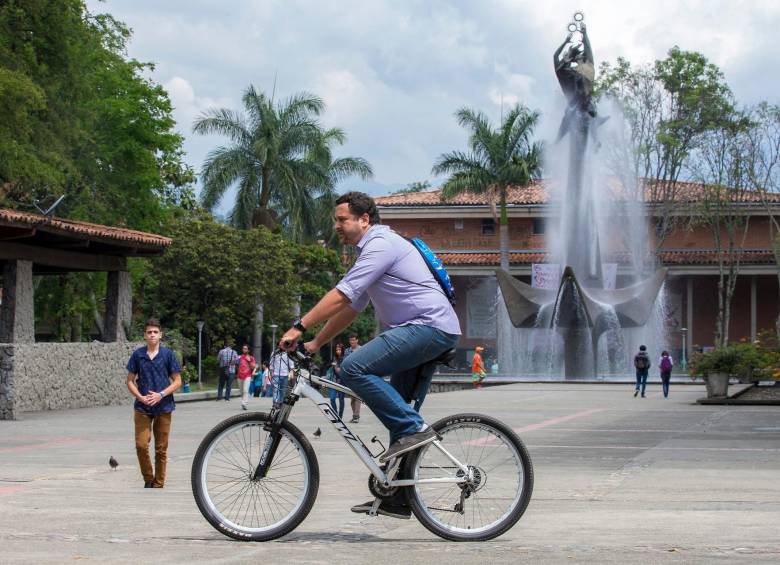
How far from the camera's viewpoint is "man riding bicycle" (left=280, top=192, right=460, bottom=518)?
259 inches

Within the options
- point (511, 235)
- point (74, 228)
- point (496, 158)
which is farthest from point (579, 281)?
point (74, 228)

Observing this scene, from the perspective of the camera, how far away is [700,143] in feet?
183

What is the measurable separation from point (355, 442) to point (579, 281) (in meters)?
44.8

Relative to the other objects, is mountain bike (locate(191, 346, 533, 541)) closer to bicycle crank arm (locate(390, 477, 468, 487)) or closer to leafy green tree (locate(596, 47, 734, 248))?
bicycle crank arm (locate(390, 477, 468, 487))

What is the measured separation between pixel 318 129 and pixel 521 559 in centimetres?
5307

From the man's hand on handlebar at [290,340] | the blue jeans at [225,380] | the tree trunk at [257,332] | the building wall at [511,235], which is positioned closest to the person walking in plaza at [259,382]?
the blue jeans at [225,380]

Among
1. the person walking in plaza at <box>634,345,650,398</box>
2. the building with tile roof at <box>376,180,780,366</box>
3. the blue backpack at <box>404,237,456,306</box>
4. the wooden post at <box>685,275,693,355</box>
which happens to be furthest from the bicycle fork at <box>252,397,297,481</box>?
the wooden post at <box>685,275,693,355</box>

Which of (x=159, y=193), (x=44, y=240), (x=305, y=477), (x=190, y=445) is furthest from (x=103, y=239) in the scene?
(x=305, y=477)

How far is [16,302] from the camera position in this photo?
31031 mm

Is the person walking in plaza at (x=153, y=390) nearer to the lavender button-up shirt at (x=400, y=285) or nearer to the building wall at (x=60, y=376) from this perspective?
the lavender button-up shirt at (x=400, y=285)

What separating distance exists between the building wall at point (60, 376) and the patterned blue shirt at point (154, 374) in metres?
14.9

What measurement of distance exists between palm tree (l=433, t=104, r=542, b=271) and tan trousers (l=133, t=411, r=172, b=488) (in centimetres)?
4800

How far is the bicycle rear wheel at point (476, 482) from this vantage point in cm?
672

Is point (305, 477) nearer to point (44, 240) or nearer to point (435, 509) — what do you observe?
point (435, 509)
